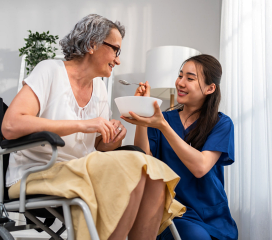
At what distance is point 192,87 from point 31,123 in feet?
2.63

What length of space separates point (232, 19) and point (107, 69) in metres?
1.11

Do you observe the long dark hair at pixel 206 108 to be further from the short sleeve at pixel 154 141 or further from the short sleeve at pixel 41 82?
the short sleeve at pixel 41 82

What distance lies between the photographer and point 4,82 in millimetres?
2623

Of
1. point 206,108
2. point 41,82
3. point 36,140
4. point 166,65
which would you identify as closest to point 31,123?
point 36,140

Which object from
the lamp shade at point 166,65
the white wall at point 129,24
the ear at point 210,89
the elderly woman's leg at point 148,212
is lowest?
the elderly woman's leg at point 148,212

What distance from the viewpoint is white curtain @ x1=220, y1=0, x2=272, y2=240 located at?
54.7 inches

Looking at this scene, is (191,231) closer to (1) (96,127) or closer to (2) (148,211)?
(2) (148,211)

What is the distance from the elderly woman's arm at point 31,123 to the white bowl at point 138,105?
127mm

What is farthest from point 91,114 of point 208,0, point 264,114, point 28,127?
point 208,0

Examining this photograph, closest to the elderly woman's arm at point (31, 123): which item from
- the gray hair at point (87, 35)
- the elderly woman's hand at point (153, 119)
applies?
the elderly woman's hand at point (153, 119)

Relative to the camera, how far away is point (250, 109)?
1638 mm

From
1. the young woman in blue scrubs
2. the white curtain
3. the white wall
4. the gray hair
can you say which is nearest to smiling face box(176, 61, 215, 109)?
the young woman in blue scrubs

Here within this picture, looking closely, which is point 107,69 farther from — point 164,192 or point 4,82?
point 4,82

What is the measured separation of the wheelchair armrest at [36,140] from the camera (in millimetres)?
780
